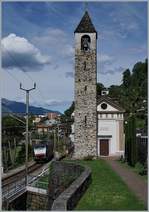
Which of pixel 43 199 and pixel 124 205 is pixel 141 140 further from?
pixel 124 205

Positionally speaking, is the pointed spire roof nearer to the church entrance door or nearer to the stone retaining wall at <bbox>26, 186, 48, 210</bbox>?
the church entrance door

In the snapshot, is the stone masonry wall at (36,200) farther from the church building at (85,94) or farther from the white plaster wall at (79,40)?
the white plaster wall at (79,40)

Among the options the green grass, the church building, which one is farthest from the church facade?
the green grass

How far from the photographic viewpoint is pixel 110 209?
12.9 m

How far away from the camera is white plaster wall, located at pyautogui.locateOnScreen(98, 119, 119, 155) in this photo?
50250 millimetres

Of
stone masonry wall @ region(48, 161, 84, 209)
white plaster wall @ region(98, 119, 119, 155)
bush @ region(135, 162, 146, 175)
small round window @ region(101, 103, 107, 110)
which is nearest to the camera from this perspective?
stone masonry wall @ region(48, 161, 84, 209)

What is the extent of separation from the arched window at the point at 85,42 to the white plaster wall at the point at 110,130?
365 inches

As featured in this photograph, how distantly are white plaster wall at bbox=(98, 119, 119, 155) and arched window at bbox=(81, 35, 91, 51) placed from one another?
365 inches

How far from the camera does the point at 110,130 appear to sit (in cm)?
5062

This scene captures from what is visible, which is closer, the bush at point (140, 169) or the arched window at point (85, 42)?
the bush at point (140, 169)

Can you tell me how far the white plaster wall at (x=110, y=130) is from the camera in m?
50.2

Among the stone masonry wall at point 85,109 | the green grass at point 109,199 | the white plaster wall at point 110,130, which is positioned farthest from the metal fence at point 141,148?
the white plaster wall at point 110,130

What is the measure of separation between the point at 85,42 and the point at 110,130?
35.0ft

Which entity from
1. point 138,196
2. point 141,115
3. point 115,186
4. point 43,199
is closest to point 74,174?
point 43,199
